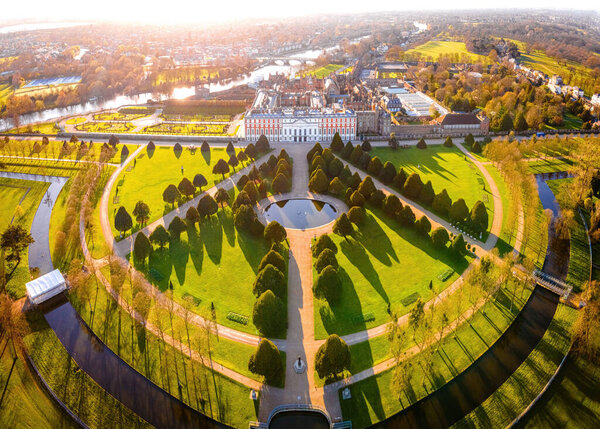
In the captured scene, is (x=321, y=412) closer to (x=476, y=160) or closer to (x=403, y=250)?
(x=403, y=250)

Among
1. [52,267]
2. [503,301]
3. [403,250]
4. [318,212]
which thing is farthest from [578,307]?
[52,267]

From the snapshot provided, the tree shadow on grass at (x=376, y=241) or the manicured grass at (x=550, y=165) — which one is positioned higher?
the tree shadow on grass at (x=376, y=241)

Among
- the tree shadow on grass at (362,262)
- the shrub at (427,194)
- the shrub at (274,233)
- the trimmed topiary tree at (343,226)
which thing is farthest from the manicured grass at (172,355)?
the shrub at (427,194)

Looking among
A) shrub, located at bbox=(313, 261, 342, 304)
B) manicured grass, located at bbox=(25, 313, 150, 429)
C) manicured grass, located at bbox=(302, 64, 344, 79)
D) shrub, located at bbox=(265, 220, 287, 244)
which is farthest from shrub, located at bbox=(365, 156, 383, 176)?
manicured grass, located at bbox=(302, 64, 344, 79)

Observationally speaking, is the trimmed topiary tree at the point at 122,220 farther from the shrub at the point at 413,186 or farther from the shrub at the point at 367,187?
the shrub at the point at 413,186

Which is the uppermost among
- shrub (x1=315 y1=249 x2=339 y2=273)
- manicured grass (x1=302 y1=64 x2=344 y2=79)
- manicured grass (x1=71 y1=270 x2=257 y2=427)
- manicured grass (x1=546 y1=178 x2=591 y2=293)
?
shrub (x1=315 y1=249 x2=339 y2=273)

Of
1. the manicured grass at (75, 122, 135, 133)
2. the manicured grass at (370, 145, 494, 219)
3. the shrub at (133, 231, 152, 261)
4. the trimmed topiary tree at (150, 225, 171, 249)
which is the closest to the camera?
the shrub at (133, 231, 152, 261)

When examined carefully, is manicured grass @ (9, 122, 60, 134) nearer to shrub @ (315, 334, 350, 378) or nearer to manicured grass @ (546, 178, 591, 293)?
shrub @ (315, 334, 350, 378)
